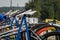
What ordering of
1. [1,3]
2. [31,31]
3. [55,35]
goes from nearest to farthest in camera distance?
[55,35] → [31,31] → [1,3]

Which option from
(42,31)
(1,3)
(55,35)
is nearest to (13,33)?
(42,31)

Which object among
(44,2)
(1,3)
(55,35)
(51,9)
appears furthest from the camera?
(44,2)

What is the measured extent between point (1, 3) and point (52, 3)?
11.4 meters

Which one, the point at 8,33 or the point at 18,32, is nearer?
the point at 18,32

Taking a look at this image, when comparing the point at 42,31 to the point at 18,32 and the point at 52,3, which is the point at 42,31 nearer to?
the point at 18,32

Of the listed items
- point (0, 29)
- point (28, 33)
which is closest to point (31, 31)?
point (28, 33)

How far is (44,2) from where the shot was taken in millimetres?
24609

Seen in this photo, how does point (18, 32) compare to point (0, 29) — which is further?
point (0, 29)

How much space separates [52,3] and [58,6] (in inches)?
32.4

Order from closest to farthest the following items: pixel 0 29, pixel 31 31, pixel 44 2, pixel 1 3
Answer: pixel 31 31, pixel 0 29, pixel 1 3, pixel 44 2

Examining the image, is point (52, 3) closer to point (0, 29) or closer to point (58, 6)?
point (58, 6)

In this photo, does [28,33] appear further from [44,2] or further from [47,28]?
[44,2]

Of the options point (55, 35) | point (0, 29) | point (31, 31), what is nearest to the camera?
point (55, 35)

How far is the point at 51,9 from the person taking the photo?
74.0ft
